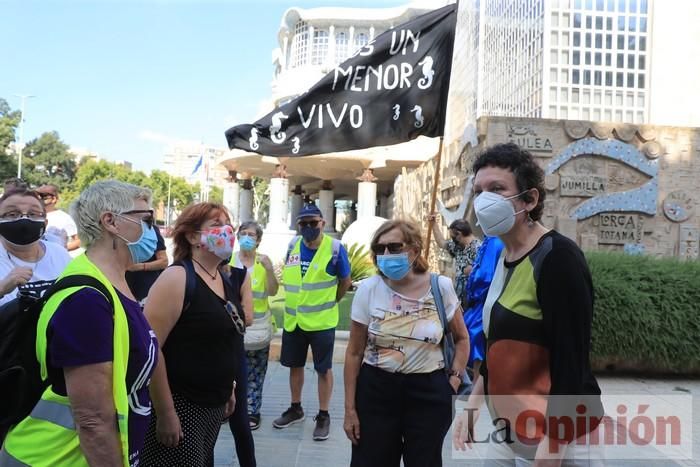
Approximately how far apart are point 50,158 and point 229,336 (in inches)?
2430

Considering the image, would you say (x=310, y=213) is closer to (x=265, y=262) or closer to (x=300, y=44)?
(x=265, y=262)

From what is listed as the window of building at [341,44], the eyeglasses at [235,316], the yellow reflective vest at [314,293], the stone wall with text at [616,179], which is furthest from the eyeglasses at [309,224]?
the window of building at [341,44]

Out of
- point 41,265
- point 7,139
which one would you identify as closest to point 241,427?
point 41,265

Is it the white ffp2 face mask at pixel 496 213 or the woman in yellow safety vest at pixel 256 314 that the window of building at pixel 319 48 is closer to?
the woman in yellow safety vest at pixel 256 314

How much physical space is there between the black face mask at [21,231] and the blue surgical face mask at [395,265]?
201 centimetres

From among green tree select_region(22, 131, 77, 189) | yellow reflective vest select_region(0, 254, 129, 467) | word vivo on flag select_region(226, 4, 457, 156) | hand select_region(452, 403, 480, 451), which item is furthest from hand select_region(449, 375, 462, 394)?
green tree select_region(22, 131, 77, 189)

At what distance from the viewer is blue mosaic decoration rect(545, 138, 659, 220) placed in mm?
9641

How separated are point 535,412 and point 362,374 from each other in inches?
43.7

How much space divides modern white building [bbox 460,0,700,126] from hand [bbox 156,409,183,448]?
206 feet

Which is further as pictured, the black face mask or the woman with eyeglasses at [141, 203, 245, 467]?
the black face mask

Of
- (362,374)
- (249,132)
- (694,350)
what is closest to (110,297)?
(362,374)

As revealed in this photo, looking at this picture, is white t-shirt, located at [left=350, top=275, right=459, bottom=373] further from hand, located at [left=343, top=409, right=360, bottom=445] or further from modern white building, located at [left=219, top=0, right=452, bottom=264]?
modern white building, located at [left=219, top=0, right=452, bottom=264]

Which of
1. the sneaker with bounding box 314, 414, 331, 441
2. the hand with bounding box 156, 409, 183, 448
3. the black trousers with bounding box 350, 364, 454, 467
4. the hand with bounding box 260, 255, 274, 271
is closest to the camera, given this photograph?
the hand with bounding box 156, 409, 183, 448

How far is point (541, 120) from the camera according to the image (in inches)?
382
